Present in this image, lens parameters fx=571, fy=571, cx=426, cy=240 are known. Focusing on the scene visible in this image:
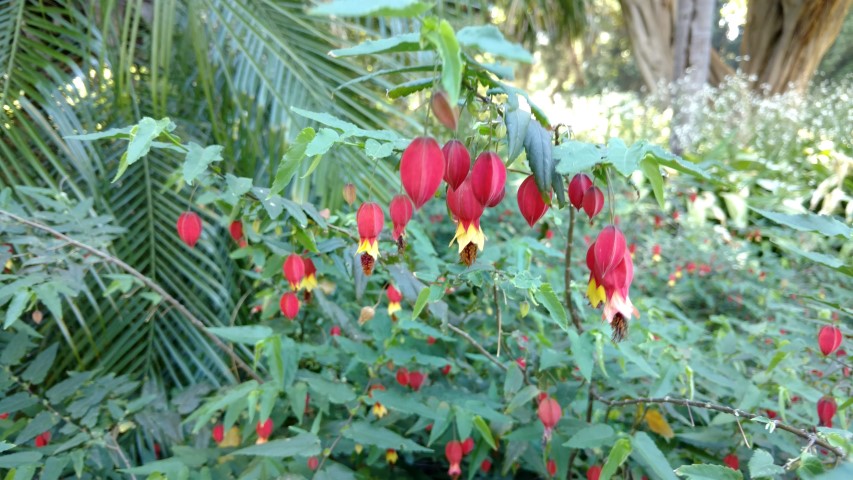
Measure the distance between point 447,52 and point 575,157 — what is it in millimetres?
161

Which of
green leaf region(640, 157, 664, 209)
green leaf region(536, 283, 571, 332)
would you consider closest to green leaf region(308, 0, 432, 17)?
green leaf region(640, 157, 664, 209)

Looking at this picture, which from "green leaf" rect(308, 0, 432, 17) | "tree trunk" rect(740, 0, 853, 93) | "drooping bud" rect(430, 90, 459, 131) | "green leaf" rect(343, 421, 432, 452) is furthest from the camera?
"tree trunk" rect(740, 0, 853, 93)

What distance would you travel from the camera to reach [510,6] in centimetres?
329

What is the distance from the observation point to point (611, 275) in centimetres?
55

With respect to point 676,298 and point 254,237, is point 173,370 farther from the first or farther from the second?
point 676,298

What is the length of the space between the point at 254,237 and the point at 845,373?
1000 millimetres

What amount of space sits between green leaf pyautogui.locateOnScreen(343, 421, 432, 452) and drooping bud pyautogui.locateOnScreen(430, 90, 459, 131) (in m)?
0.47

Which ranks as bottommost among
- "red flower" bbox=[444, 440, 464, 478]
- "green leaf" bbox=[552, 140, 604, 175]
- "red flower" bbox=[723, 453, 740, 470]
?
"red flower" bbox=[723, 453, 740, 470]

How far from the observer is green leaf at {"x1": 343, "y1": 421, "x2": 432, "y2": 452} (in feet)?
2.39

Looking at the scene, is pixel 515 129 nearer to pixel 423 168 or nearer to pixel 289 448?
pixel 423 168

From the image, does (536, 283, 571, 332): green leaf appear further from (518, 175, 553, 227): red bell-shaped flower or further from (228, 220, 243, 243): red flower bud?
(228, 220, 243, 243): red flower bud

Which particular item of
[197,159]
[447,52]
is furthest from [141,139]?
[447,52]

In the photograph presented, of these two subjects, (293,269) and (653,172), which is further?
(293,269)

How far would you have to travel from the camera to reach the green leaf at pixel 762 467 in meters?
0.48
